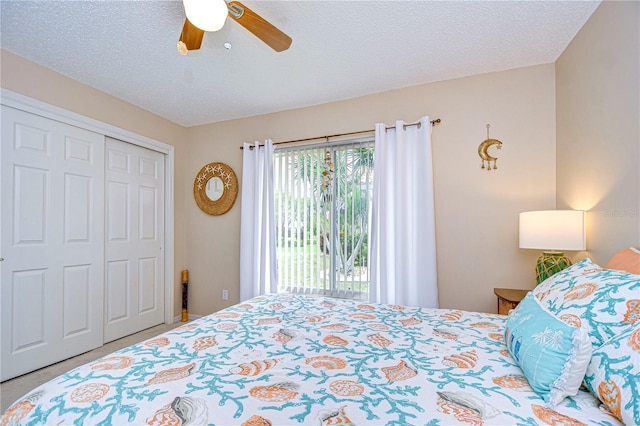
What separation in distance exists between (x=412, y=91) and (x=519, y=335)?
243 cm

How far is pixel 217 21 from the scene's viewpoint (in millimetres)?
1494

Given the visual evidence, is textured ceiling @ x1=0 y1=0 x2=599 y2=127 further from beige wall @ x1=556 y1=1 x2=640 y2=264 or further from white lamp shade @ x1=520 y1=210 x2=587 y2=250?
white lamp shade @ x1=520 y1=210 x2=587 y2=250

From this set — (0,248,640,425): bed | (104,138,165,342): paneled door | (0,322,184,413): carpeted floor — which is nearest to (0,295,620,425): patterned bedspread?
(0,248,640,425): bed

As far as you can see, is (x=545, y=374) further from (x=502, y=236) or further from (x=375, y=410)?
(x=502, y=236)

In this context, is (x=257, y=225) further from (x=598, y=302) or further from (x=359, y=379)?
(x=598, y=302)

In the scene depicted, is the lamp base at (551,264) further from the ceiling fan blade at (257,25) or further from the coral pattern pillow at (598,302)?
the ceiling fan blade at (257,25)

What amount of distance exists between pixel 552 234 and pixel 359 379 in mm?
1734

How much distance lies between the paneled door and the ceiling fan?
2004 mm

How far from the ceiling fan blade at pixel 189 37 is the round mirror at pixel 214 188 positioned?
2082mm

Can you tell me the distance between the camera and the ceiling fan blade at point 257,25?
152 centimetres

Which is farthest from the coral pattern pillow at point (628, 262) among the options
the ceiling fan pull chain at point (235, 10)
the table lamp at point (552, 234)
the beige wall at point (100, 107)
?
the beige wall at point (100, 107)

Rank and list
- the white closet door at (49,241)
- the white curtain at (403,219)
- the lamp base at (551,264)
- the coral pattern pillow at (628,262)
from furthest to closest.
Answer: the white curtain at (403,219)
the white closet door at (49,241)
the lamp base at (551,264)
the coral pattern pillow at (628,262)

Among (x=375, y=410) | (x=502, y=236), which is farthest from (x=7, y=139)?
(x=502, y=236)

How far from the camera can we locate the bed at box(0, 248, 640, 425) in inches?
31.4
